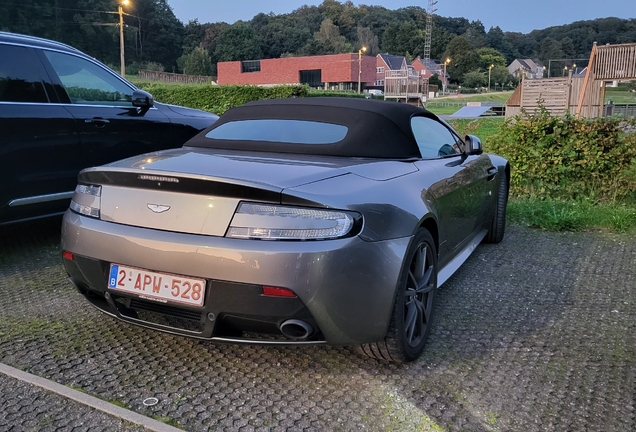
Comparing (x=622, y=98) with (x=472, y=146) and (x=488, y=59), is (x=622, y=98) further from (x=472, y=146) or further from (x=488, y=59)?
(x=472, y=146)

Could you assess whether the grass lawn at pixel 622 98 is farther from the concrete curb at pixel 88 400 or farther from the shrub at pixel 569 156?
the concrete curb at pixel 88 400

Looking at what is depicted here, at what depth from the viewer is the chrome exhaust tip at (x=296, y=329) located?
2260 millimetres

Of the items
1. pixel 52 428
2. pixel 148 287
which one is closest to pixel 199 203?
pixel 148 287

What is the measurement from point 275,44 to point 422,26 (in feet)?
160

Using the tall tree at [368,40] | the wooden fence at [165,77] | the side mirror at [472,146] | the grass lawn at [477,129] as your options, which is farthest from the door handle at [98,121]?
the tall tree at [368,40]

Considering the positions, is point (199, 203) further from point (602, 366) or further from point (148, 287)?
point (602, 366)

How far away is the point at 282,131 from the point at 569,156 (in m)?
4.94

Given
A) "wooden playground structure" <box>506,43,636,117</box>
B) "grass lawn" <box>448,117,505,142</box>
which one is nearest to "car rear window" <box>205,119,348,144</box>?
"grass lawn" <box>448,117,505,142</box>

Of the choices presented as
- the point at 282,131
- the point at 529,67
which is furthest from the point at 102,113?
the point at 529,67

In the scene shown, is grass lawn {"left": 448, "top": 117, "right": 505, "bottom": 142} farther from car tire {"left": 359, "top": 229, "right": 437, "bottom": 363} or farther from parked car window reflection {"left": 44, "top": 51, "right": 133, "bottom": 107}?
car tire {"left": 359, "top": 229, "right": 437, "bottom": 363}

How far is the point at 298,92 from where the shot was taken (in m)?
28.7

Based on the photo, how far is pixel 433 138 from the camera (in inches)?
150

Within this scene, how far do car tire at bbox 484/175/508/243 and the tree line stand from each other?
6676cm

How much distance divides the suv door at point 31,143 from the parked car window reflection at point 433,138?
2.82m
